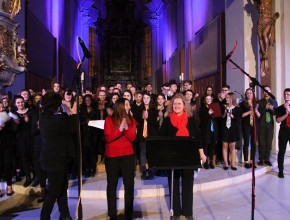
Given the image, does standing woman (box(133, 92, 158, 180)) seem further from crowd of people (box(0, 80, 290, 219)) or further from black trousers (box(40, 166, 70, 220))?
black trousers (box(40, 166, 70, 220))

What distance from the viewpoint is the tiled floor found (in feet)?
15.0

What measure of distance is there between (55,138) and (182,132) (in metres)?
1.51

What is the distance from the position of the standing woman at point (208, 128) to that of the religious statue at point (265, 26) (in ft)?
9.69

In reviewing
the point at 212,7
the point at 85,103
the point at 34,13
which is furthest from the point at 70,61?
the point at 85,103

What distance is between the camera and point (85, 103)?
249 inches

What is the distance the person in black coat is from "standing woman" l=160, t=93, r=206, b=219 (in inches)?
47.4

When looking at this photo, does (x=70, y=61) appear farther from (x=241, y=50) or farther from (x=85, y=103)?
(x=85, y=103)

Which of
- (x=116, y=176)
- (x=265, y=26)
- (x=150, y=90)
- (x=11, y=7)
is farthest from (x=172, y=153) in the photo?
(x=265, y=26)

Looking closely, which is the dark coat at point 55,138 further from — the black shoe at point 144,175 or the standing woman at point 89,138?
the black shoe at point 144,175

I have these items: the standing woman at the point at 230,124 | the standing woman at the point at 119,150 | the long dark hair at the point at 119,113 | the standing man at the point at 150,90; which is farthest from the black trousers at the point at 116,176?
the standing woman at the point at 230,124

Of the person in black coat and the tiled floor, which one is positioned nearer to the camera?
the person in black coat

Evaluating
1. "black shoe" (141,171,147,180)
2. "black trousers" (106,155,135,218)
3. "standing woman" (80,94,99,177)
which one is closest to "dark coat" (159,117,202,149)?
"black trousers" (106,155,135,218)

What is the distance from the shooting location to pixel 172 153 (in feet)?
11.7

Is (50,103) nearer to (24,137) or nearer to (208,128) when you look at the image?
(24,137)
